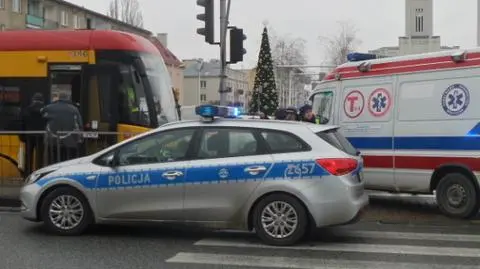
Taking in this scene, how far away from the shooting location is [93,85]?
1229cm

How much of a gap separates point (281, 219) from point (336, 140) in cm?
123

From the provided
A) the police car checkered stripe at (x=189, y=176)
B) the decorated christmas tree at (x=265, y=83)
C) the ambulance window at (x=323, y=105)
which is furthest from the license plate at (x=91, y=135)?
the decorated christmas tree at (x=265, y=83)

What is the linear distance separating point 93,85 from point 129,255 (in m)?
5.91

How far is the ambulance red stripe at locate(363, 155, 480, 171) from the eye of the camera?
9.50 m

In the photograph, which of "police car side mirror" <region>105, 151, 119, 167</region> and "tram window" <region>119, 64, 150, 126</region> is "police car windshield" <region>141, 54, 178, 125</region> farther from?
"police car side mirror" <region>105, 151, 119, 167</region>

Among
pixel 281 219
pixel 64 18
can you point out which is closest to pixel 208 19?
pixel 281 219

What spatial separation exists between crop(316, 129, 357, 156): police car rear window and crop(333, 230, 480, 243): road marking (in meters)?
1.12

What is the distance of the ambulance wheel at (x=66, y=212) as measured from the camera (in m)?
8.10

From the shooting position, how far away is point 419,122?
10.1 meters

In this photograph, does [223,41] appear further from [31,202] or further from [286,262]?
[286,262]

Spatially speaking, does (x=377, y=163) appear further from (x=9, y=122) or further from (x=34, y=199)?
(x=9, y=122)

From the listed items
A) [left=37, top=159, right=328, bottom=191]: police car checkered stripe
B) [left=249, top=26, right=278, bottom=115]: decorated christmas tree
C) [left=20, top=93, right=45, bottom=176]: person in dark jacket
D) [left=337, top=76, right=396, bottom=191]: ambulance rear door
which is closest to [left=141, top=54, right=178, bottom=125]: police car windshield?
[left=20, top=93, right=45, bottom=176]: person in dark jacket

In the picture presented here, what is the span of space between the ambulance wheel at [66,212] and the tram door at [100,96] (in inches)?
163

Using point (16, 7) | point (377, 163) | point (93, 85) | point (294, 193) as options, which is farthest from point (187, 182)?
point (16, 7)
